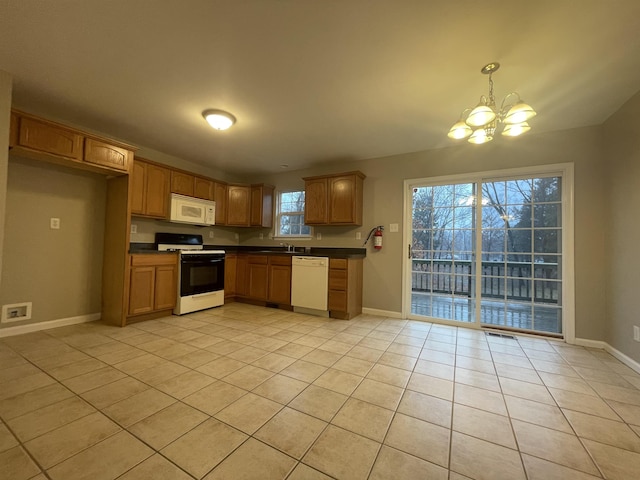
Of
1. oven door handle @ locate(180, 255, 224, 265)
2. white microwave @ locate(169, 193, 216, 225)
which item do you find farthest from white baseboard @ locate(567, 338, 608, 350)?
white microwave @ locate(169, 193, 216, 225)

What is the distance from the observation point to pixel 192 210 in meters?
4.13

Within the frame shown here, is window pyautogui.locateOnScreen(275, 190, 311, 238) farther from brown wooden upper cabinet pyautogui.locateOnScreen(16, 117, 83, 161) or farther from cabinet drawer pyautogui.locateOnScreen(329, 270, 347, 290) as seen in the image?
brown wooden upper cabinet pyautogui.locateOnScreen(16, 117, 83, 161)

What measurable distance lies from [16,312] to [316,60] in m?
4.00

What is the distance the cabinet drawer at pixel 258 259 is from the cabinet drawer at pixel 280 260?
0.11 meters

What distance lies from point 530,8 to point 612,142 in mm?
2151

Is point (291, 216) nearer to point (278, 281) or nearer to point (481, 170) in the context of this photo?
point (278, 281)

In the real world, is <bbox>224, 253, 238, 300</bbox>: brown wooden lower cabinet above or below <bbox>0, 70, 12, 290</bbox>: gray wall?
below

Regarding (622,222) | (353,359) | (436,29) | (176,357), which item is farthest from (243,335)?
(622,222)

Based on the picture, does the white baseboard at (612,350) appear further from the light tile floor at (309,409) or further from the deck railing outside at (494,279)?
the deck railing outside at (494,279)

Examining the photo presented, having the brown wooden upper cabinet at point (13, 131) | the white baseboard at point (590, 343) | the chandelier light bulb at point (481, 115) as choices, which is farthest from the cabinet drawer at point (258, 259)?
the white baseboard at point (590, 343)

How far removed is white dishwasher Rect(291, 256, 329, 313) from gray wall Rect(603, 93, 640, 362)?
10.2 feet

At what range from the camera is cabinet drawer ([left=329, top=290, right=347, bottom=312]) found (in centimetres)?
366

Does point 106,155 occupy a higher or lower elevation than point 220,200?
higher

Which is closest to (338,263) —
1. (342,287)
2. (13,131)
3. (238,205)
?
(342,287)
